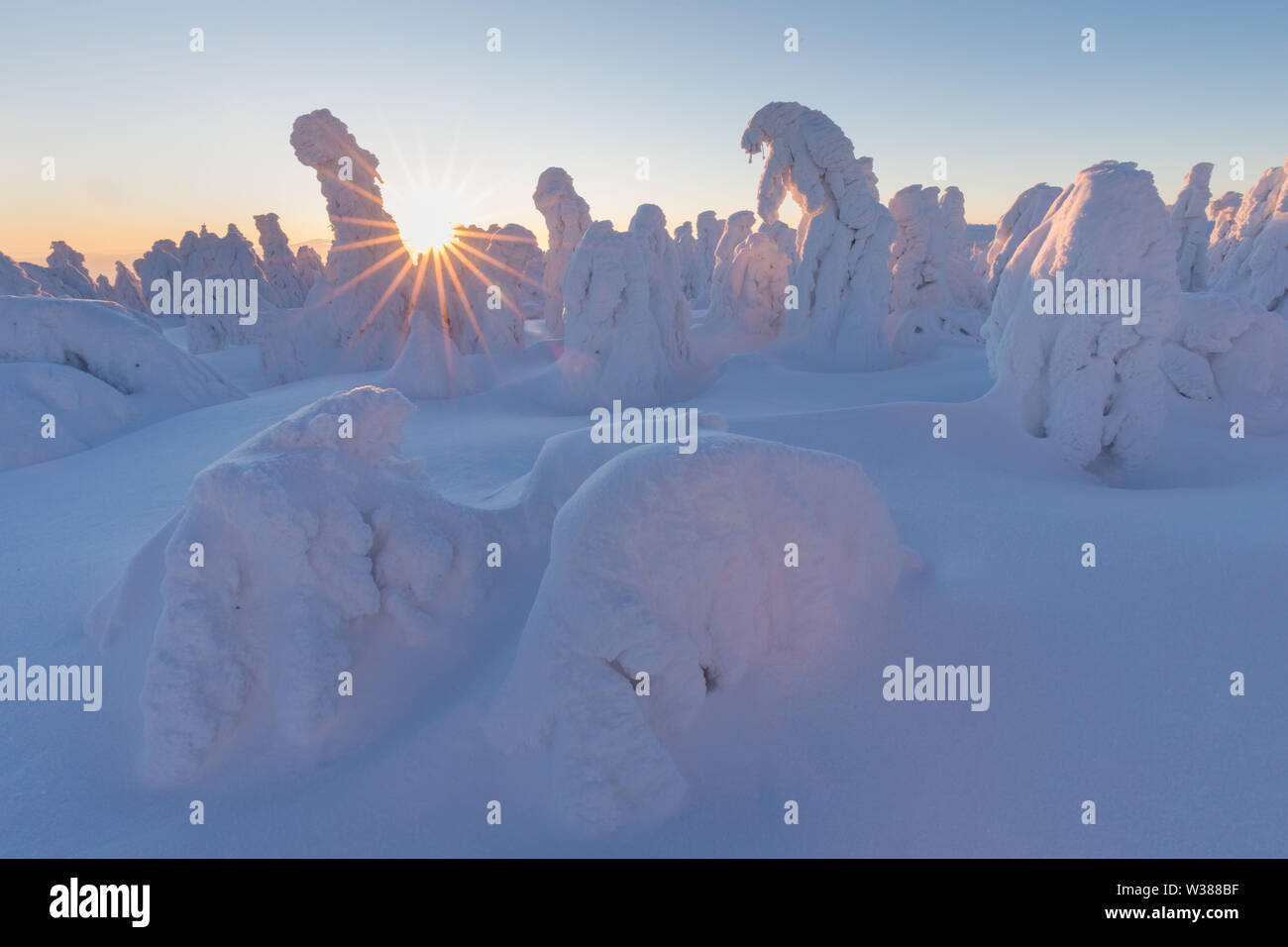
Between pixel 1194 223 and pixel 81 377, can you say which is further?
pixel 1194 223

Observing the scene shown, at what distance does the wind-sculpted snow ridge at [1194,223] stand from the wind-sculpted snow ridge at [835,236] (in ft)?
51.4

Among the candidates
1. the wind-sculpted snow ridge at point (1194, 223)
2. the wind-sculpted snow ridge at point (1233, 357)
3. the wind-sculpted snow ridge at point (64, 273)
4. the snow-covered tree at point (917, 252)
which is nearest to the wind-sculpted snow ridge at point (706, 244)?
the snow-covered tree at point (917, 252)

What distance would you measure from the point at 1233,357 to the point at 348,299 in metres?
20.9

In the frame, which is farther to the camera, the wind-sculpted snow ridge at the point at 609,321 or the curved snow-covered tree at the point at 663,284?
the curved snow-covered tree at the point at 663,284

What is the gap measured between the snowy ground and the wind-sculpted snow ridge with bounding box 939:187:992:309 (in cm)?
2147

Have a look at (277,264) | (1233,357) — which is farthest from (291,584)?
(277,264)

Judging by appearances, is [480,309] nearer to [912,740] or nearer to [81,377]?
[81,377]

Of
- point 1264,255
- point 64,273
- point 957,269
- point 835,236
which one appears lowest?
point 835,236

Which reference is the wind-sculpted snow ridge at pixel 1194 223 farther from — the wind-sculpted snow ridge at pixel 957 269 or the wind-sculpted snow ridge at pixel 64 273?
the wind-sculpted snow ridge at pixel 64 273

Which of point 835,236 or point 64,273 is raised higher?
point 64,273

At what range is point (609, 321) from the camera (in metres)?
13.4

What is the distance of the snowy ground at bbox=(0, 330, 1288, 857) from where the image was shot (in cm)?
292

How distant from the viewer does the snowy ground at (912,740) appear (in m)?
2.92
